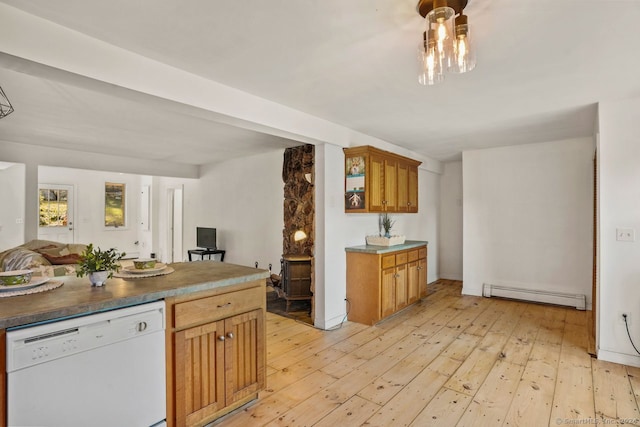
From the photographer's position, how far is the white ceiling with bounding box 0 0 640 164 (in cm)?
170

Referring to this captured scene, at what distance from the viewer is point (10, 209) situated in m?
5.91

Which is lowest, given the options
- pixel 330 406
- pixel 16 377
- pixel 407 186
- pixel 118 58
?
pixel 330 406

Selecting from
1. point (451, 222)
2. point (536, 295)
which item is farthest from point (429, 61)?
point (451, 222)

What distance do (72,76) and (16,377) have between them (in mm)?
1597

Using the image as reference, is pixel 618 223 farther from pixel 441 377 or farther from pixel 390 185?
pixel 390 185

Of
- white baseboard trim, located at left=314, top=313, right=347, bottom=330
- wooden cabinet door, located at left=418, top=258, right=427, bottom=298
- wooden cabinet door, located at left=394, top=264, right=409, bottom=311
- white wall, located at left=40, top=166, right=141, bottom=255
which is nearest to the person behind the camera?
white baseboard trim, located at left=314, top=313, right=347, bottom=330

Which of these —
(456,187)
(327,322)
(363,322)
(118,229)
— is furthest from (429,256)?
(118,229)

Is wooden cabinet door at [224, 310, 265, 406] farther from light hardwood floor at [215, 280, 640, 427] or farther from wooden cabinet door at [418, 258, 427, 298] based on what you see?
wooden cabinet door at [418, 258, 427, 298]

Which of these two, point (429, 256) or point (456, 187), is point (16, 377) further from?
point (456, 187)

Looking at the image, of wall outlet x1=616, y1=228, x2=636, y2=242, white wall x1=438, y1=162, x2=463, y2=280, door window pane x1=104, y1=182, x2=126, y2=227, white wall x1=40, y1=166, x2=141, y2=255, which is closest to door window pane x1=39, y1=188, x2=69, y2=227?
white wall x1=40, y1=166, x2=141, y2=255

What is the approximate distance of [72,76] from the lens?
1.90 meters

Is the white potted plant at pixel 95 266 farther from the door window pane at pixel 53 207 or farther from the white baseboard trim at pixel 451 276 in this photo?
the door window pane at pixel 53 207

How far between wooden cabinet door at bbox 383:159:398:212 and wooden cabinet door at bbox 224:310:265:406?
8.30 ft

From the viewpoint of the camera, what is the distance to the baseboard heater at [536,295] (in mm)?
4555
